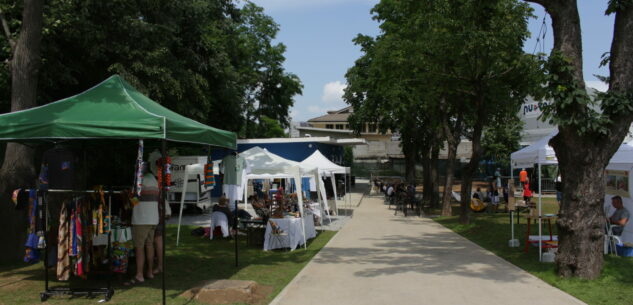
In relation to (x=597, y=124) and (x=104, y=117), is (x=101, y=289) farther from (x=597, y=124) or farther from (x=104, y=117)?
(x=597, y=124)

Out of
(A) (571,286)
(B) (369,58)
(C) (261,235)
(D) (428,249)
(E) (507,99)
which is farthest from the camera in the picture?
(B) (369,58)

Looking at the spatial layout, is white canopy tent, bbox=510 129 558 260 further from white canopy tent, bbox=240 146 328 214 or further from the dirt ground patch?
the dirt ground patch

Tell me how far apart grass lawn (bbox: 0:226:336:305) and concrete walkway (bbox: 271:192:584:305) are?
1.60 ft

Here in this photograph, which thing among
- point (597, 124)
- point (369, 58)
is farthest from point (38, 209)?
point (369, 58)

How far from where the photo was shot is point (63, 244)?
7105 millimetres

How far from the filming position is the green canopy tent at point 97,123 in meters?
6.61

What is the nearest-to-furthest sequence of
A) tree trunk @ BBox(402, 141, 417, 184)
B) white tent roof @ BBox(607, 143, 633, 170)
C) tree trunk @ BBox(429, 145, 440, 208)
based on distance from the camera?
white tent roof @ BBox(607, 143, 633, 170)
tree trunk @ BBox(429, 145, 440, 208)
tree trunk @ BBox(402, 141, 417, 184)

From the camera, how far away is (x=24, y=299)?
22.5 ft

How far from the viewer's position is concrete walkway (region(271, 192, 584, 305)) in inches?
280

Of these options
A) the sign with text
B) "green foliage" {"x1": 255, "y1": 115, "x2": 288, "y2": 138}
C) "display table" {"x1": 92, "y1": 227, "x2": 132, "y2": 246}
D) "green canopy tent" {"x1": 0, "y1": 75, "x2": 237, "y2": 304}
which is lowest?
"display table" {"x1": 92, "y1": 227, "x2": 132, "y2": 246}

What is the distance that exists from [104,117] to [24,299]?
8.76 feet

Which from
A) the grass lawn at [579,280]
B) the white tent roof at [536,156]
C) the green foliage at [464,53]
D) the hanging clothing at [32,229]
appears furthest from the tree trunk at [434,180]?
the hanging clothing at [32,229]

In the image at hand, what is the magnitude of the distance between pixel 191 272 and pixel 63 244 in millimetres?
2426

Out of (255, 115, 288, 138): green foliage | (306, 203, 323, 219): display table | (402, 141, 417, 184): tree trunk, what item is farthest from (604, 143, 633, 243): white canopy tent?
(255, 115, 288, 138): green foliage
